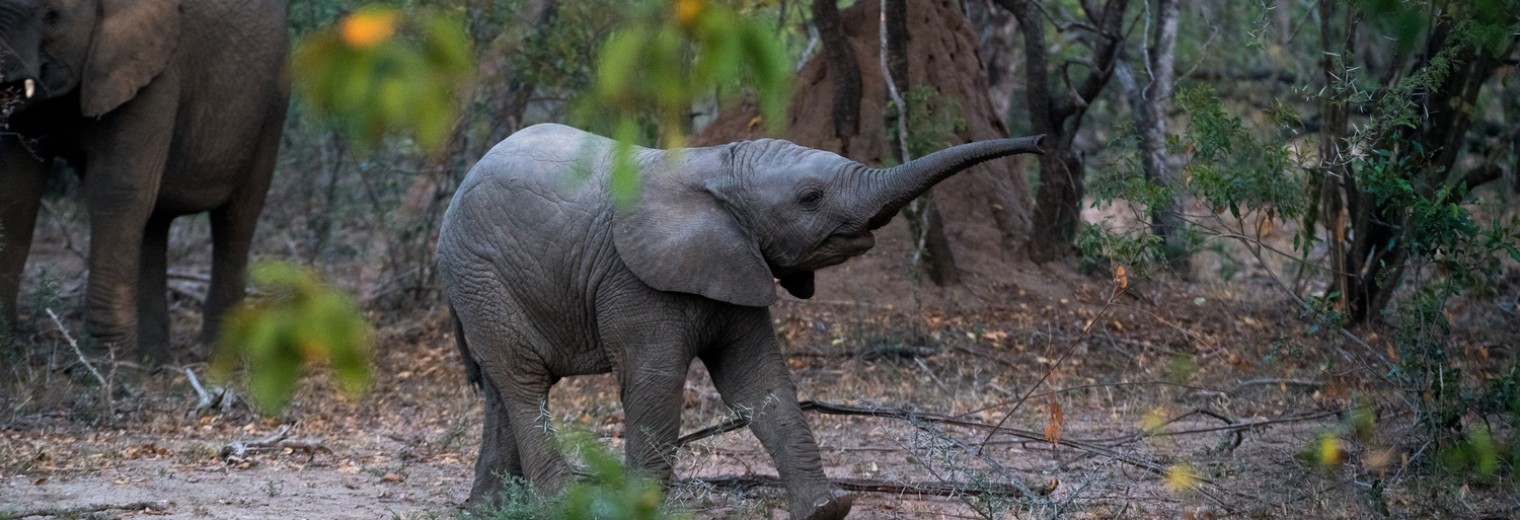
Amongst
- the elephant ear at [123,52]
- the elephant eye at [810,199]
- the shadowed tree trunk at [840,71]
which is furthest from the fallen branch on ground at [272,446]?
the shadowed tree trunk at [840,71]

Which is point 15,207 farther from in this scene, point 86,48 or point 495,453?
point 495,453

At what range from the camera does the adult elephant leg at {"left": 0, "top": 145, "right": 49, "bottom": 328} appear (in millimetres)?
9516

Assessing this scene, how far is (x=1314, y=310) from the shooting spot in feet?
24.1

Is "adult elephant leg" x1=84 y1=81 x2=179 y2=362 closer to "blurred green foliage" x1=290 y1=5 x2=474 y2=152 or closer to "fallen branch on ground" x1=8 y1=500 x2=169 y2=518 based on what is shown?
"fallen branch on ground" x1=8 y1=500 x2=169 y2=518

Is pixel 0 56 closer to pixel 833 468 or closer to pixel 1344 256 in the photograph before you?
pixel 833 468

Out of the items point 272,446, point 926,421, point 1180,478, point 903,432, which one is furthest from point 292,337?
point 903,432

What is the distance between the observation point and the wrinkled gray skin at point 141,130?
29.8 feet

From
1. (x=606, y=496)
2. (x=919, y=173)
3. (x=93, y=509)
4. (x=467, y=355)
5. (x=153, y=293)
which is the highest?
(x=919, y=173)

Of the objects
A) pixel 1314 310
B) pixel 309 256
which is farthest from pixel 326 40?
pixel 309 256

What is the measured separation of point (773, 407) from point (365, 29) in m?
4.15

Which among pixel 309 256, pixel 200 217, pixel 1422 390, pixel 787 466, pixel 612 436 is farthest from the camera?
pixel 200 217

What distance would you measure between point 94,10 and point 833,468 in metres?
5.15

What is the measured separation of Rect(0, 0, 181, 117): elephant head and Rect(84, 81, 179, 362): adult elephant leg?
0.99ft

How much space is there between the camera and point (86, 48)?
30.1ft
